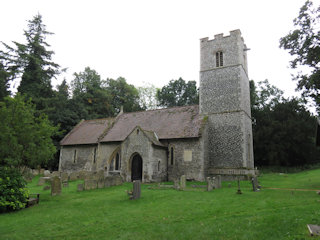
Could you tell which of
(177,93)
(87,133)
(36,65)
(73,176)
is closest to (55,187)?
(73,176)

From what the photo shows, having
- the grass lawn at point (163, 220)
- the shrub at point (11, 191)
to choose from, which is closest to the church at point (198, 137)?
the grass lawn at point (163, 220)

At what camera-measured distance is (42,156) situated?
1132cm

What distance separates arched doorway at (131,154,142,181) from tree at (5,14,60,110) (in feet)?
57.3

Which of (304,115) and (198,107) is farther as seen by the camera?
(304,115)

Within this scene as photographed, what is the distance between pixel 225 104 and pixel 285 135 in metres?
17.1

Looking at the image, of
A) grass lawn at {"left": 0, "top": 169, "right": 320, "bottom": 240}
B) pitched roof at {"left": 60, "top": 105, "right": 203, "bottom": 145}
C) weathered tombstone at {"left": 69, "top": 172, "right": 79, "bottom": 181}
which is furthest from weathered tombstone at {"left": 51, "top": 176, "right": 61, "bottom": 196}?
pitched roof at {"left": 60, "top": 105, "right": 203, "bottom": 145}

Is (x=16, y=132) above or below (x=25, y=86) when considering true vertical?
below

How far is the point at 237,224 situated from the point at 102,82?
4810 cm

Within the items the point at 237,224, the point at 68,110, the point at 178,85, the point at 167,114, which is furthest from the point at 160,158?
the point at 178,85

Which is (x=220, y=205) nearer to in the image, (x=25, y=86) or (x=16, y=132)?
(x=16, y=132)

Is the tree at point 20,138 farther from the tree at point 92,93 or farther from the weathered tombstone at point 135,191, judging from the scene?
the tree at point 92,93

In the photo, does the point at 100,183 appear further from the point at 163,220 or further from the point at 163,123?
the point at 163,123

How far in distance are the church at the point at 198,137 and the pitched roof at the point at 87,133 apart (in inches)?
6.5

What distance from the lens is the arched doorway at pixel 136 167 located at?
1956 centimetres
